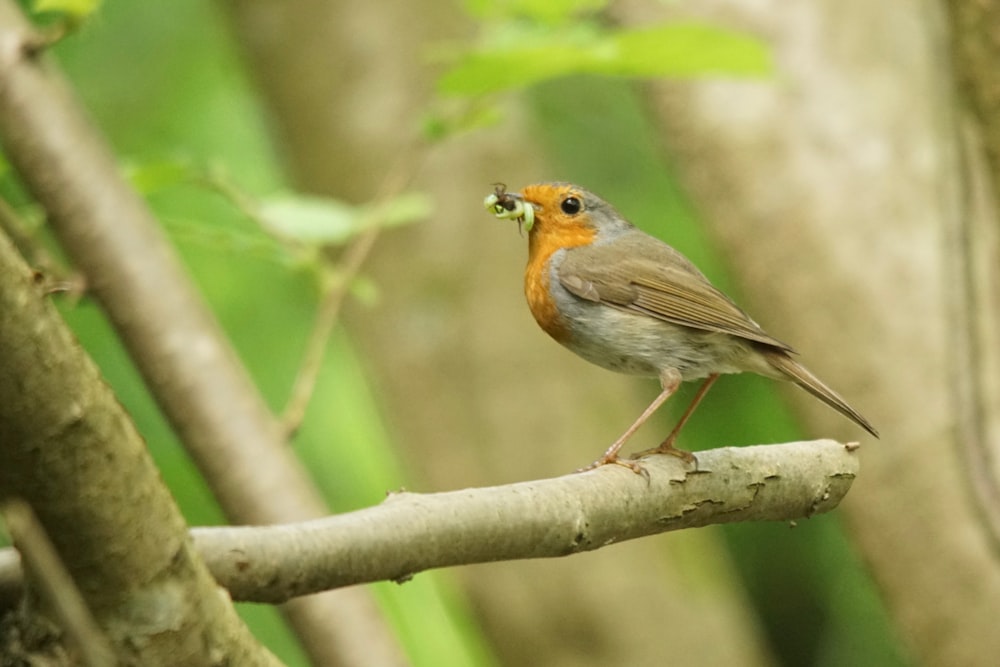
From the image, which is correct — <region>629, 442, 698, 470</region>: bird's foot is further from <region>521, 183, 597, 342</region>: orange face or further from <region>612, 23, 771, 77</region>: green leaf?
<region>612, 23, 771, 77</region>: green leaf

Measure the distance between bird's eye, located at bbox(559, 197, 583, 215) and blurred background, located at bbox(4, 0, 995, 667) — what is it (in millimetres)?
388

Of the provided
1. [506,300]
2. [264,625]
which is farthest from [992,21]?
[264,625]

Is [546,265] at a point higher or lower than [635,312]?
higher

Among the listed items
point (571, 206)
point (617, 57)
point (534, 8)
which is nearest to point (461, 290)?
point (571, 206)

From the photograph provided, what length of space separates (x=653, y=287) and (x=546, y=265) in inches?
11.6

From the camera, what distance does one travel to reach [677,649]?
5.38m

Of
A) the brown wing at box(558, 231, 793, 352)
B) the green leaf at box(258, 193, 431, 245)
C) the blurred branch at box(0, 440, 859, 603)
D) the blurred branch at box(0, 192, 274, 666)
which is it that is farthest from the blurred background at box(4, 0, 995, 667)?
the blurred branch at box(0, 192, 274, 666)

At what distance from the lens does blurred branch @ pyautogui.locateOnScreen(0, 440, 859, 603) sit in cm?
178

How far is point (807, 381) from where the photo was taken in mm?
3131

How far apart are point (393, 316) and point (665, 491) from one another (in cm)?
346

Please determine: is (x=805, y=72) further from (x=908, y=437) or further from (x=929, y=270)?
(x=908, y=437)

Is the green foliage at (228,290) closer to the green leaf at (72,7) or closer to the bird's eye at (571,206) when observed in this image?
the bird's eye at (571,206)

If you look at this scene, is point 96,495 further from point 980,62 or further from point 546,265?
point 980,62

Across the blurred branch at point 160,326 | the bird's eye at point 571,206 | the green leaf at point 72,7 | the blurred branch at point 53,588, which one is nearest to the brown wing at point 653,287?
the bird's eye at point 571,206
